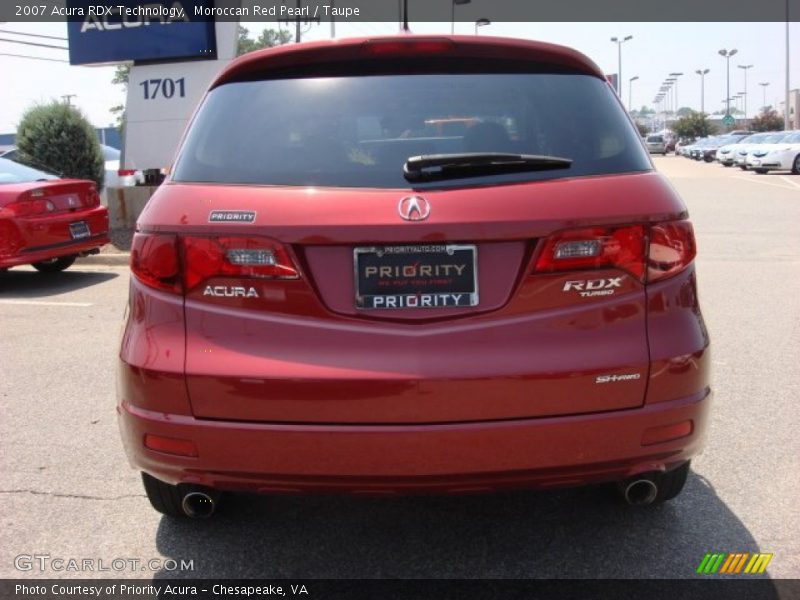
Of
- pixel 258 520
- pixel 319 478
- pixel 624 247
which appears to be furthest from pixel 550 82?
pixel 258 520

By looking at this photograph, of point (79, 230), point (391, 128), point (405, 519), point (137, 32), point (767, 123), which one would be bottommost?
point (405, 519)

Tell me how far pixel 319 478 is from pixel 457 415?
47cm

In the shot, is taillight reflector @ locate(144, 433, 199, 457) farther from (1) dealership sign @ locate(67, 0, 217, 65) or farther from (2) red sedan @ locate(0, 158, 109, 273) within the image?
(1) dealership sign @ locate(67, 0, 217, 65)

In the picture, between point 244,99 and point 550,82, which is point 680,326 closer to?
point 550,82

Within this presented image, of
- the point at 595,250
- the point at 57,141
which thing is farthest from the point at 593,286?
the point at 57,141

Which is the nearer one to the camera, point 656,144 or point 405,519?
point 405,519

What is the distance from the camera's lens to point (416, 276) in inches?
95.8

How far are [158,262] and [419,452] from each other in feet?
3.33

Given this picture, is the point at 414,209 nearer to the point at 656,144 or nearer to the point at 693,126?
the point at 656,144

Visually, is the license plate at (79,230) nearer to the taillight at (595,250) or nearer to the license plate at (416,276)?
the license plate at (416,276)

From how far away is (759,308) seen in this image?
739 centimetres

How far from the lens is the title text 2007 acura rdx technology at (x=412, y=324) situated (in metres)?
2.42

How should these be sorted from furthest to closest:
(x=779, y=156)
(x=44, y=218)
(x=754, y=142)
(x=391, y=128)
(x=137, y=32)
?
(x=754, y=142) → (x=779, y=156) → (x=137, y=32) → (x=44, y=218) → (x=391, y=128)

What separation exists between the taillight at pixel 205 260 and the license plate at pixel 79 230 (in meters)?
7.52
